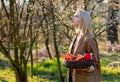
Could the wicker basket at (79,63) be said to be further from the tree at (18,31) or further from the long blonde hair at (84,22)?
the tree at (18,31)

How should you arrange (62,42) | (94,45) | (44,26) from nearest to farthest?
(94,45)
(44,26)
(62,42)

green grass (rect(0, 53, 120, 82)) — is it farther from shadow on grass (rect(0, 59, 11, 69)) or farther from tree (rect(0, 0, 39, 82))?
tree (rect(0, 0, 39, 82))

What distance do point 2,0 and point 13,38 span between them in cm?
91

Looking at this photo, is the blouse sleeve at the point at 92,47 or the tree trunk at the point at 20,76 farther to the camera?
the tree trunk at the point at 20,76

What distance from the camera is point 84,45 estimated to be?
206 inches

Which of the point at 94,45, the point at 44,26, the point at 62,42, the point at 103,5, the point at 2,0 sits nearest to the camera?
the point at 94,45

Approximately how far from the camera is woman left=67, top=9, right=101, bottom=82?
5133 mm

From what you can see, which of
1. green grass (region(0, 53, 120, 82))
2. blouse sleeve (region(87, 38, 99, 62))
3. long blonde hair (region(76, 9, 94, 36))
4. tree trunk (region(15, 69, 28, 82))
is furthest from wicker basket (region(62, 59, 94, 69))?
green grass (region(0, 53, 120, 82))

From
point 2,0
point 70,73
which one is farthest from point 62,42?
point 70,73

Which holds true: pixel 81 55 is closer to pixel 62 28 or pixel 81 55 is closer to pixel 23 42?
pixel 23 42

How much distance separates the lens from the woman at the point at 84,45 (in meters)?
5.13

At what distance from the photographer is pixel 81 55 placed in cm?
524

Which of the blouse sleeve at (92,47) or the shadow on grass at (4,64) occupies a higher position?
the blouse sleeve at (92,47)

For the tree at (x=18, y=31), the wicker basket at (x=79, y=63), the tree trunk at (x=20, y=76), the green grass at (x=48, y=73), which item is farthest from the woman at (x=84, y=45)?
the green grass at (x=48, y=73)
